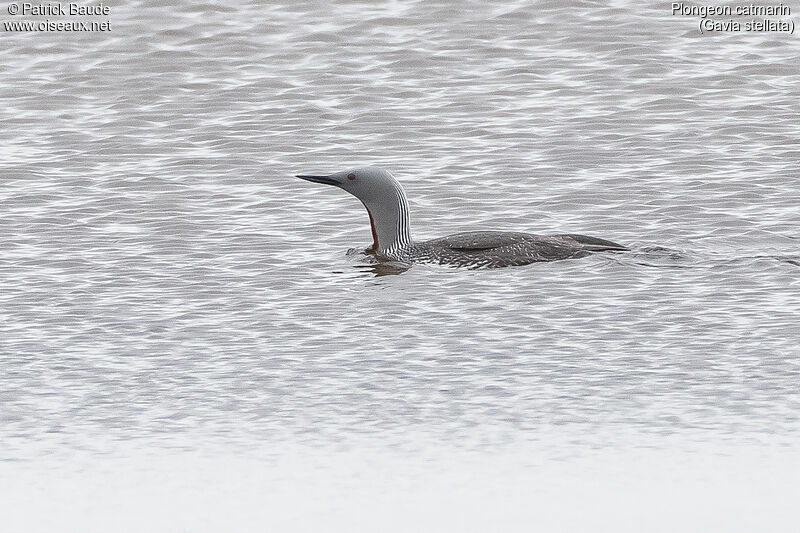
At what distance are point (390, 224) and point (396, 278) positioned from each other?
846mm

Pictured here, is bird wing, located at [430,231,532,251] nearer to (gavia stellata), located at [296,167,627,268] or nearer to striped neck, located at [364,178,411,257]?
(gavia stellata), located at [296,167,627,268]

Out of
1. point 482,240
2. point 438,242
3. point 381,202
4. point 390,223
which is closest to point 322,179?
point 381,202

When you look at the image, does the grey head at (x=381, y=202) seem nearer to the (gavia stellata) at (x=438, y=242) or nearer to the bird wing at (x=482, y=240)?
the (gavia stellata) at (x=438, y=242)

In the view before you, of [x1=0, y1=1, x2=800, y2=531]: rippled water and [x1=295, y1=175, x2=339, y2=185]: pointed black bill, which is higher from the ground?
[x1=295, y1=175, x2=339, y2=185]: pointed black bill

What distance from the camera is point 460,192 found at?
518 inches

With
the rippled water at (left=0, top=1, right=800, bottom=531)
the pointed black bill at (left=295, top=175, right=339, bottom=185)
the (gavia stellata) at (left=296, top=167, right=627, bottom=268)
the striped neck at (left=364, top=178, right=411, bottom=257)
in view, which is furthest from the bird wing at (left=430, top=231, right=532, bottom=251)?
the pointed black bill at (left=295, top=175, right=339, bottom=185)

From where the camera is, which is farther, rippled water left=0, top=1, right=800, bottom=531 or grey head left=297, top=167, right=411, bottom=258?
grey head left=297, top=167, right=411, bottom=258

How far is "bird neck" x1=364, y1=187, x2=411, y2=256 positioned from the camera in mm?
11549

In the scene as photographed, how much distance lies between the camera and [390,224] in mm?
11609

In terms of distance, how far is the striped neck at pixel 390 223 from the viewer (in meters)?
11.5

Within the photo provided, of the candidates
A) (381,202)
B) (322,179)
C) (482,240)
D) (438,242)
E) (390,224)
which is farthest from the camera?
(322,179)

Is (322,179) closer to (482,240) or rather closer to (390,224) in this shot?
(390,224)

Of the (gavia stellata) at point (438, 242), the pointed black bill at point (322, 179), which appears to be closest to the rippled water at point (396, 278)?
the (gavia stellata) at point (438, 242)

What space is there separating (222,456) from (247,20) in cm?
1302
